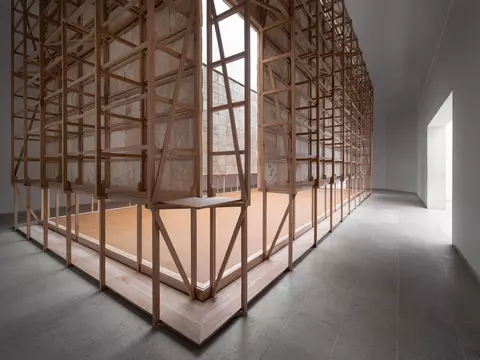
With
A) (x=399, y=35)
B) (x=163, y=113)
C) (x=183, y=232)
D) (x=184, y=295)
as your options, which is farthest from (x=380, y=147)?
(x=184, y=295)

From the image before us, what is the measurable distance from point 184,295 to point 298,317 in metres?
1.41

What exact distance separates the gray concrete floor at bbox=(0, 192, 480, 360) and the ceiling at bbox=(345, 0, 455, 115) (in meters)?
6.46

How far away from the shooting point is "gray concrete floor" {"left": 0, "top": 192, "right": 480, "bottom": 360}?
2193 mm

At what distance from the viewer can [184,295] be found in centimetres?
303

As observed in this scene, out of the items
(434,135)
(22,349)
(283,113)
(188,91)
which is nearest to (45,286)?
(22,349)

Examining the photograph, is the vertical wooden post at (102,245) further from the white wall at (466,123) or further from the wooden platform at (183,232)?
the white wall at (466,123)

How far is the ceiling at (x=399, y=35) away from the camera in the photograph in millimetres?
6887

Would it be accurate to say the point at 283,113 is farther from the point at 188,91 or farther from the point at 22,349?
the point at 22,349

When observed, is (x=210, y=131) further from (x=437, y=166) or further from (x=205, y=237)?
(x=437, y=166)

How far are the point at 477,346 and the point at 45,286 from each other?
16.9 feet

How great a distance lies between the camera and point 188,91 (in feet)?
10.3

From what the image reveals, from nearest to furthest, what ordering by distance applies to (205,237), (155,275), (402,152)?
(155,275)
(205,237)
(402,152)

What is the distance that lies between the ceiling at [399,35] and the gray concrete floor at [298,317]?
6.46 m

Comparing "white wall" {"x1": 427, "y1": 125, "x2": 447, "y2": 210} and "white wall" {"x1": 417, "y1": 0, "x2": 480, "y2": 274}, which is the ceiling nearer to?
"white wall" {"x1": 417, "y1": 0, "x2": 480, "y2": 274}
